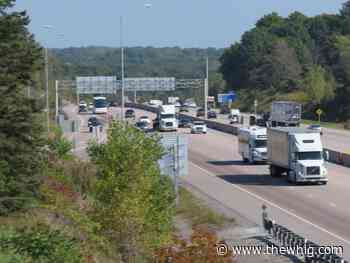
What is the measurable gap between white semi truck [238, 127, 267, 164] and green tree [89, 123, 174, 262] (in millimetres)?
30458

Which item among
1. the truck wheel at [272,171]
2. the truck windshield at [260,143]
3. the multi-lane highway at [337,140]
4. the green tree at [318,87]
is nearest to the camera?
the truck wheel at [272,171]

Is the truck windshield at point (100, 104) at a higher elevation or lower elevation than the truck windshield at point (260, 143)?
lower

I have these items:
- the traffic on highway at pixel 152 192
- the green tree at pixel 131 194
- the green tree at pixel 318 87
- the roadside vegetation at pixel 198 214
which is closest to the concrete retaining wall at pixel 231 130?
the traffic on highway at pixel 152 192

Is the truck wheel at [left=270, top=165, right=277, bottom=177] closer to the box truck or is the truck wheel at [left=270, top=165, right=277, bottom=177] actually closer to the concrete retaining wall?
the concrete retaining wall

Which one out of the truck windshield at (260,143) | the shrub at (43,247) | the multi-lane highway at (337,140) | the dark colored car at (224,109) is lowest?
the dark colored car at (224,109)

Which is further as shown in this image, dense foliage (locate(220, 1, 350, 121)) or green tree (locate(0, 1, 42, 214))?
dense foliage (locate(220, 1, 350, 121))

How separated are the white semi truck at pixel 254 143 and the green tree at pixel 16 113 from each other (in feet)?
87.3

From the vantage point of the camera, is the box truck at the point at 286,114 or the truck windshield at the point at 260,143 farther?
the box truck at the point at 286,114

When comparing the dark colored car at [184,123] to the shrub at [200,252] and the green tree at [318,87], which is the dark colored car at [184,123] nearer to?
the green tree at [318,87]

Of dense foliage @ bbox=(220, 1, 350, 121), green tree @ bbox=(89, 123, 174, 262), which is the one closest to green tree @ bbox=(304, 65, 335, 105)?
dense foliage @ bbox=(220, 1, 350, 121)

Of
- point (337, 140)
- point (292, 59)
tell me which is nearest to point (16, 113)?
point (337, 140)

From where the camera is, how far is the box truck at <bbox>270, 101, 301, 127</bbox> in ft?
308

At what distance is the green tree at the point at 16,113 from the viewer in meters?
32.2

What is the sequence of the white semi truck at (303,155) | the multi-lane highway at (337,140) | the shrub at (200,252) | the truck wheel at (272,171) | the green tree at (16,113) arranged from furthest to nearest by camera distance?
1. the multi-lane highway at (337,140)
2. the truck wheel at (272,171)
3. the white semi truck at (303,155)
4. the green tree at (16,113)
5. the shrub at (200,252)
